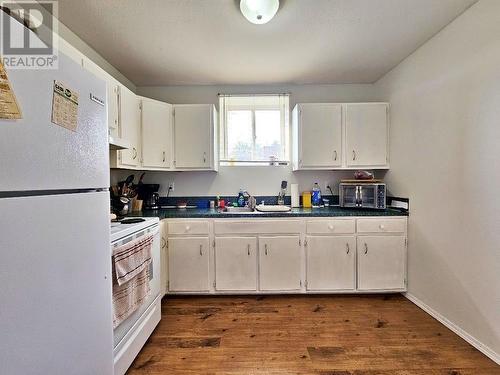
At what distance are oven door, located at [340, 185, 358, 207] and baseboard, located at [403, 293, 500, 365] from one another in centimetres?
108

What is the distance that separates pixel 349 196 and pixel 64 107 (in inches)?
105

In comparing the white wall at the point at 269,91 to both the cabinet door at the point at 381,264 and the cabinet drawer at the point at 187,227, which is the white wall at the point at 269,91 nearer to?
the cabinet drawer at the point at 187,227

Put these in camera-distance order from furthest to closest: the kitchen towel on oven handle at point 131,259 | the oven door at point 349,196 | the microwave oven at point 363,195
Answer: the oven door at point 349,196, the microwave oven at point 363,195, the kitchen towel on oven handle at point 131,259

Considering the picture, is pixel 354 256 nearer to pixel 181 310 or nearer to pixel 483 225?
pixel 483 225

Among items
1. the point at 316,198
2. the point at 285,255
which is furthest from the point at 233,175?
the point at 285,255

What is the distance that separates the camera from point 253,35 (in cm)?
209

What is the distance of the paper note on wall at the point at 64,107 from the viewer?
83 cm

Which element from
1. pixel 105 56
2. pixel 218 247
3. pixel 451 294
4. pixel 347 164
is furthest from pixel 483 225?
pixel 105 56

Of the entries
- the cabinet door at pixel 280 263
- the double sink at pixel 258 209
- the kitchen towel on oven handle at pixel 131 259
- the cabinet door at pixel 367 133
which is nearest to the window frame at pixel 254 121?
the double sink at pixel 258 209

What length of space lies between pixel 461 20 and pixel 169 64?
8.51ft

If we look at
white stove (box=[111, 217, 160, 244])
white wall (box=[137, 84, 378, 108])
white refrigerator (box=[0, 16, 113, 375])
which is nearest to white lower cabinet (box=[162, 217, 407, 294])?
white stove (box=[111, 217, 160, 244])

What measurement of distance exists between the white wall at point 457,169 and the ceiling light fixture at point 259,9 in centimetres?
148

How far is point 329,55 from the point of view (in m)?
2.45

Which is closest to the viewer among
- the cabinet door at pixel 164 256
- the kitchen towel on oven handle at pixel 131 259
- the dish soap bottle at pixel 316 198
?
the kitchen towel on oven handle at pixel 131 259
